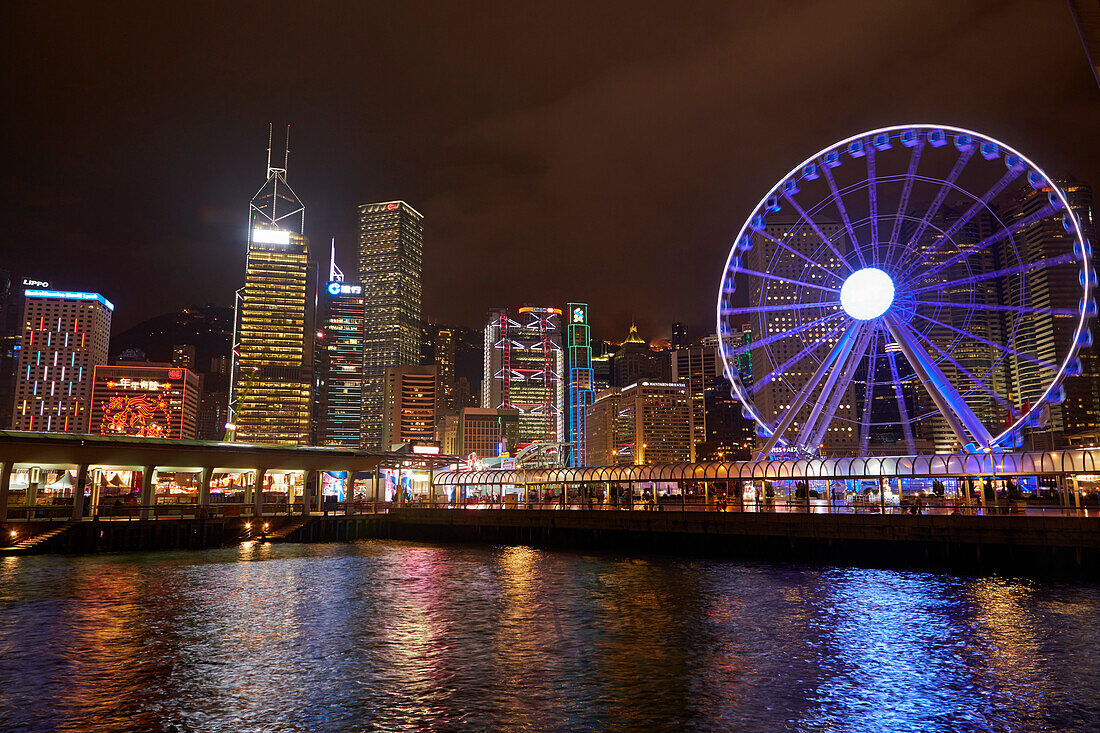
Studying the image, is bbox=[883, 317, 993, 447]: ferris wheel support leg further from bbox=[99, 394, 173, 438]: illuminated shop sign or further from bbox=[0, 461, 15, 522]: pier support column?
bbox=[99, 394, 173, 438]: illuminated shop sign

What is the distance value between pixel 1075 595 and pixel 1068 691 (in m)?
16.1

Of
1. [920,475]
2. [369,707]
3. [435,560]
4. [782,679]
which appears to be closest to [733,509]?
[920,475]

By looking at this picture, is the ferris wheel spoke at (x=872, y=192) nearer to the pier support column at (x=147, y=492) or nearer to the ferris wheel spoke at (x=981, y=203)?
the ferris wheel spoke at (x=981, y=203)

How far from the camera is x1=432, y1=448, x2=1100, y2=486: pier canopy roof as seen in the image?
44.8m

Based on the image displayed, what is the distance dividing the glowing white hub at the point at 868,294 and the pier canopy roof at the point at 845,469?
10.1m

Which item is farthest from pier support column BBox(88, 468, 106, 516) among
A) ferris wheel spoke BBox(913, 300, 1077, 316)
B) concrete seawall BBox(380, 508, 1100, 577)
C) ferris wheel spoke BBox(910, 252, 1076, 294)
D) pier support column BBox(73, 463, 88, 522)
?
ferris wheel spoke BBox(910, 252, 1076, 294)

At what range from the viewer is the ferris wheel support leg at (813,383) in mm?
55188

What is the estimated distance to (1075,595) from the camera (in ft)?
106

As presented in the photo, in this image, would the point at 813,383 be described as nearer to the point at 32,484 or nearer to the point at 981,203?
the point at 981,203

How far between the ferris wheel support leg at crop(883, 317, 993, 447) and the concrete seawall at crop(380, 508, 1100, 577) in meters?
10.7

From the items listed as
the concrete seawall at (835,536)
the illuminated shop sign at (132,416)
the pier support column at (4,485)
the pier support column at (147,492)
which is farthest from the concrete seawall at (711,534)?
the illuminated shop sign at (132,416)

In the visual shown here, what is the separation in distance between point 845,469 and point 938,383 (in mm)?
8309

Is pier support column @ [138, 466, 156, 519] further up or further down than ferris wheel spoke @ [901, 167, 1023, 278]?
further down

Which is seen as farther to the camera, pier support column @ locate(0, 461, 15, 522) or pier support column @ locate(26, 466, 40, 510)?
pier support column @ locate(26, 466, 40, 510)
